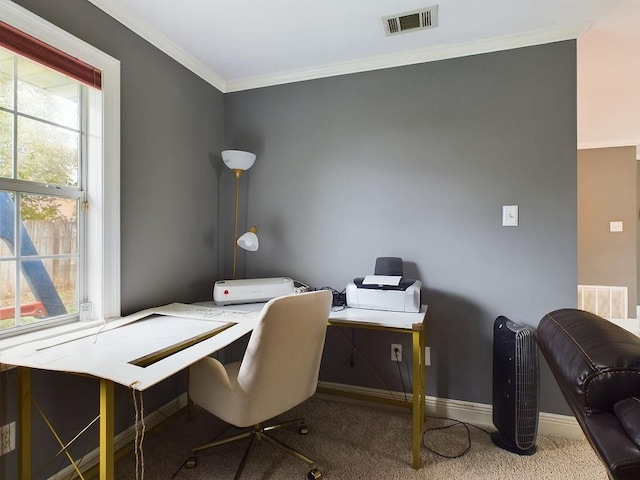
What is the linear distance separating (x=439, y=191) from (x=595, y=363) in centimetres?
163

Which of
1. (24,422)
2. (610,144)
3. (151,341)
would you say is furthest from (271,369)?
(610,144)

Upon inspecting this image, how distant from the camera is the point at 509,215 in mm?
2041

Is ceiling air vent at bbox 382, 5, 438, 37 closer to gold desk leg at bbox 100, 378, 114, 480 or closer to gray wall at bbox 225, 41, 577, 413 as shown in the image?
gray wall at bbox 225, 41, 577, 413

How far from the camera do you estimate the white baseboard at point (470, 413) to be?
194 cm

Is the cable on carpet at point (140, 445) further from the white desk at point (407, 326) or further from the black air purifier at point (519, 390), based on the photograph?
the black air purifier at point (519, 390)

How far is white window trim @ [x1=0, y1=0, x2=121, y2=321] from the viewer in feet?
5.64

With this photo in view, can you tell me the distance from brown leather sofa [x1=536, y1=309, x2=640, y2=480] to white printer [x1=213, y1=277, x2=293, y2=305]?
1.65 meters

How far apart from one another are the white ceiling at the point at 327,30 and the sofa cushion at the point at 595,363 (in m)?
1.68

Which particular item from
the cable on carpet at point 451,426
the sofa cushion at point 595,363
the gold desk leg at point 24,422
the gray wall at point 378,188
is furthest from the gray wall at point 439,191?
the gold desk leg at point 24,422

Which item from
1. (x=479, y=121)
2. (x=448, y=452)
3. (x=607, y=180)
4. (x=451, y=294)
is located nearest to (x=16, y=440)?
(x=448, y=452)

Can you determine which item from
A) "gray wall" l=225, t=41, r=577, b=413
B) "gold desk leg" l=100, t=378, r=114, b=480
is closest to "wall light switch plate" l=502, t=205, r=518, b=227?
"gray wall" l=225, t=41, r=577, b=413

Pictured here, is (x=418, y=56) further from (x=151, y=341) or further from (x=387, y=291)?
(x=151, y=341)

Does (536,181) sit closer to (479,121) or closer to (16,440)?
(479,121)

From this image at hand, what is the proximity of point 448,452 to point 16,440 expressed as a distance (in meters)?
1.96
